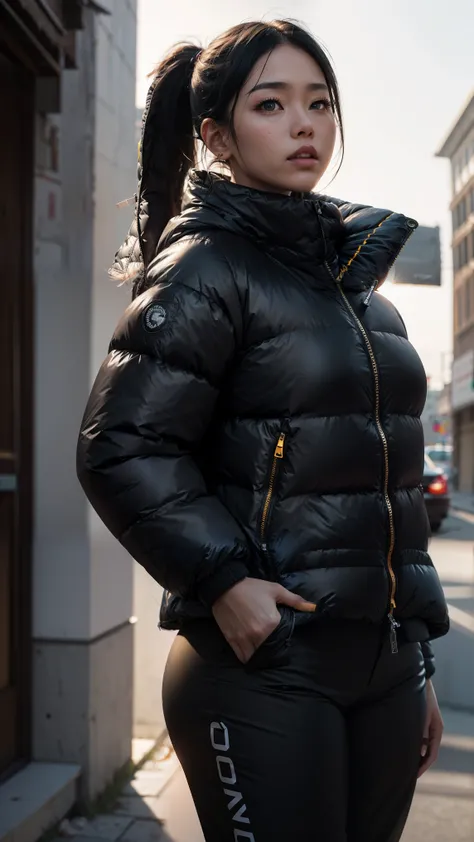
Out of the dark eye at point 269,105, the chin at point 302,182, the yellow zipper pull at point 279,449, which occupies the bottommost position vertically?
the yellow zipper pull at point 279,449

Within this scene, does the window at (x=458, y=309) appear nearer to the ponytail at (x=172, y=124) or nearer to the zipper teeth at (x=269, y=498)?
the ponytail at (x=172, y=124)

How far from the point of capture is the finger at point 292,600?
4.92ft

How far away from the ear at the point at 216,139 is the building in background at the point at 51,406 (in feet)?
5.78

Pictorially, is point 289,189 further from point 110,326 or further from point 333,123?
point 110,326

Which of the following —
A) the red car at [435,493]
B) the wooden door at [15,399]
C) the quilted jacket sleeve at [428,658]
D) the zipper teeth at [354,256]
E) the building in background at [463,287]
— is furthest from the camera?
the building in background at [463,287]

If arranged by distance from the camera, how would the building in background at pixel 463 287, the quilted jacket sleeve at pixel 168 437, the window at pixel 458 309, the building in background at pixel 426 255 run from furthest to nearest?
the window at pixel 458 309 < the building in background at pixel 463 287 < the building in background at pixel 426 255 < the quilted jacket sleeve at pixel 168 437

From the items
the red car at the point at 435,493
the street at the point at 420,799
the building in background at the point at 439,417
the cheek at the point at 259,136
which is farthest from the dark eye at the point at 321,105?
the building in background at the point at 439,417

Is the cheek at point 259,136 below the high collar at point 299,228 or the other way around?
the other way around

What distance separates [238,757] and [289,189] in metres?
0.95

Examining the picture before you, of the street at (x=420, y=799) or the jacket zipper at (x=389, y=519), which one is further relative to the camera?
the street at (x=420, y=799)

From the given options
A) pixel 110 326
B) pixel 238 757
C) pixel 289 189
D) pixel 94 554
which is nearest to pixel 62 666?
pixel 94 554

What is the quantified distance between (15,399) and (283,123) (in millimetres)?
2007

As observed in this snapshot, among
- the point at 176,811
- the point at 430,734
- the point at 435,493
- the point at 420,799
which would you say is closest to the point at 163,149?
the point at 430,734

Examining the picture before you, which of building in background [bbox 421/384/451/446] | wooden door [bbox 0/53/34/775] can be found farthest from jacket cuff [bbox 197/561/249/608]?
building in background [bbox 421/384/451/446]
